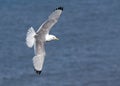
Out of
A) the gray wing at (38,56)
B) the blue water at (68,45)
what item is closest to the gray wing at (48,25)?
the gray wing at (38,56)

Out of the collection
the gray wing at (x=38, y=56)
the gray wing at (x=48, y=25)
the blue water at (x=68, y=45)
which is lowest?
the gray wing at (x=38, y=56)

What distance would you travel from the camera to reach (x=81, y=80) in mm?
16250

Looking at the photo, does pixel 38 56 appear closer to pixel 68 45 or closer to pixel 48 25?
pixel 48 25

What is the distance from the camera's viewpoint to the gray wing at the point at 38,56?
9156mm

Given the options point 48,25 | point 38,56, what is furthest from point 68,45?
point 38,56

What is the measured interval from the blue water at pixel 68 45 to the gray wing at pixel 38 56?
5995 mm

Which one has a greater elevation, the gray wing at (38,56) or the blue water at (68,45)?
the blue water at (68,45)

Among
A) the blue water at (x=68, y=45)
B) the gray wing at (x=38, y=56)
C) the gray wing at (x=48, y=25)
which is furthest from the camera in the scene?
the blue water at (x=68, y=45)

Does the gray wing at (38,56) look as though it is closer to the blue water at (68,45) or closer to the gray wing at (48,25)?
the gray wing at (48,25)

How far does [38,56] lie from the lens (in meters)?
9.54

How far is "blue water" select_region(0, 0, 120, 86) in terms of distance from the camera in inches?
637

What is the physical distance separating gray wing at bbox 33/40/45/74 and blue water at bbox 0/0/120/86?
19.7 ft

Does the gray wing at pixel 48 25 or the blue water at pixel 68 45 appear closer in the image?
the gray wing at pixel 48 25

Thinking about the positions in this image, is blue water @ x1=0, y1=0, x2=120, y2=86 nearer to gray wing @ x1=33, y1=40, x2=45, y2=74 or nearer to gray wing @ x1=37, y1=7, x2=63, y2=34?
gray wing @ x1=37, y1=7, x2=63, y2=34
